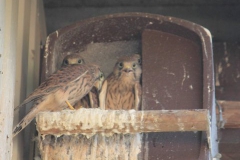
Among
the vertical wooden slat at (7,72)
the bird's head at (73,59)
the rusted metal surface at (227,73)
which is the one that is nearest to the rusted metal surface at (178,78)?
the bird's head at (73,59)

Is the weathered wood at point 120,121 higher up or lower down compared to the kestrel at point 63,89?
lower down

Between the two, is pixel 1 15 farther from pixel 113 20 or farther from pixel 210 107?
pixel 210 107

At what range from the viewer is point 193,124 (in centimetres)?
348

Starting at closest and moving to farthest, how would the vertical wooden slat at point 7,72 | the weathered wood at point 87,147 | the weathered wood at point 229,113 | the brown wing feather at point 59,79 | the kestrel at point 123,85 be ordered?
the vertical wooden slat at point 7,72
the weathered wood at point 87,147
the brown wing feather at point 59,79
the weathered wood at point 229,113
the kestrel at point 123,85

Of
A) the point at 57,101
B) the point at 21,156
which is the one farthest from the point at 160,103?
the point at 21,156

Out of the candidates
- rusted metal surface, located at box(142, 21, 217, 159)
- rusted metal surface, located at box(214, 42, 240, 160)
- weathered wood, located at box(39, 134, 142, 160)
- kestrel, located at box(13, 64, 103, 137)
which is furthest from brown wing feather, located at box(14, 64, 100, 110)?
rusted metal surface, located at box(214, 42, 240, 160)

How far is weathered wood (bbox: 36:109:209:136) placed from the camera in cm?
348

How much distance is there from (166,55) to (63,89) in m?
0.60

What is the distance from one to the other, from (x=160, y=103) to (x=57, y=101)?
1.82 ft

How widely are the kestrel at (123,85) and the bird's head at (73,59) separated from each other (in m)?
0.19

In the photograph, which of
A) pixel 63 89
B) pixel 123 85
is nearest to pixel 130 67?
pixel 123 85

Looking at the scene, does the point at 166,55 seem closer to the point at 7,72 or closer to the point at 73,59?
the point at 73,59

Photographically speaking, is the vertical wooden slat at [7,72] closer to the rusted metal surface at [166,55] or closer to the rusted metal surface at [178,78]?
the rusted metal surface at [166,55]

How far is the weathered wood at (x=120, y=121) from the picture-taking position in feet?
11.4
